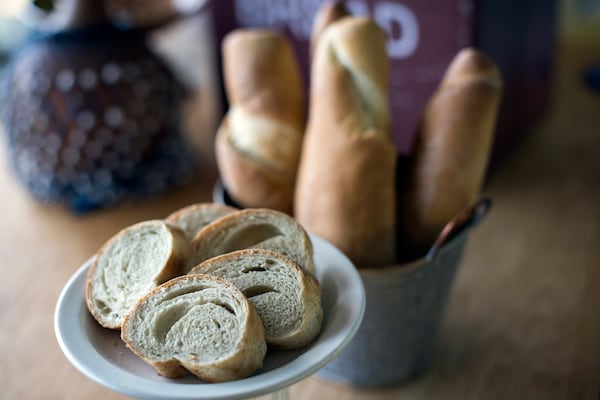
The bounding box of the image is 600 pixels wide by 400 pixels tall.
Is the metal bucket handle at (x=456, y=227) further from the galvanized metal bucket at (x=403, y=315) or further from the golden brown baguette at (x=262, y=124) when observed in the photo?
the golden brown baguette at (x=262, y=124)

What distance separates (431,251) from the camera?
0.58 metres

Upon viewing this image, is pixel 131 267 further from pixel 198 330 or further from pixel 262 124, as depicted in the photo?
pixel 262 124

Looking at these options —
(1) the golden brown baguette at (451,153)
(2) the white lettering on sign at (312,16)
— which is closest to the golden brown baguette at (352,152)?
(1) the golden brown baguette at (451,153)

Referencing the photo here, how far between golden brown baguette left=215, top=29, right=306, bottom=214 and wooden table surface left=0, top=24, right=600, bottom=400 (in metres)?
0.19

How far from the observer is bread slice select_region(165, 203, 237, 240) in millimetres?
540

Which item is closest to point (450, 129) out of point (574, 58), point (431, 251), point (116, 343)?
point (431, 251)

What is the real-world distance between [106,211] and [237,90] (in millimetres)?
354

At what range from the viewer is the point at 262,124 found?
68cm

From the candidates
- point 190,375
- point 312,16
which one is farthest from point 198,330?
point 312,16

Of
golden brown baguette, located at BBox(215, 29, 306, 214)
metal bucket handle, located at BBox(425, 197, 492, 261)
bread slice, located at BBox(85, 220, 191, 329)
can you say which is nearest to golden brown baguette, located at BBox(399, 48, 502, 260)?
metal bucket handle, located at BBox(425, 197, 492, 261)

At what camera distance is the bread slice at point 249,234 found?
49cm

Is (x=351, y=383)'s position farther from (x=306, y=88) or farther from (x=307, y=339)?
(x=306, y=88)

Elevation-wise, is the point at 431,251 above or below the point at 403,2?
below

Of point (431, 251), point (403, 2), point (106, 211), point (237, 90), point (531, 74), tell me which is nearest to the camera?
point (431, 251)
